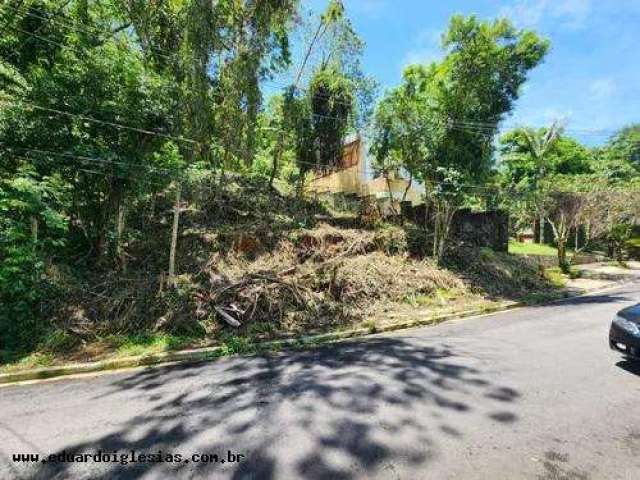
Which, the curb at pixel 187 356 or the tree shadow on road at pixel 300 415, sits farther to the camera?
the curb at pixel 187 356

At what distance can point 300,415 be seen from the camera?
411cm

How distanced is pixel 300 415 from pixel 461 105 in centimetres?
1271

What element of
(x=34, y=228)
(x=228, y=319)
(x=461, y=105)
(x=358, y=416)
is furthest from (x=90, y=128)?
(x=461, y=105)

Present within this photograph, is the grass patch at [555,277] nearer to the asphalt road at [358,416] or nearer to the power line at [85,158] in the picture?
the asphalt road at [358,416]

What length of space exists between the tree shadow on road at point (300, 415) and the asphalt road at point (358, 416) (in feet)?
0.06

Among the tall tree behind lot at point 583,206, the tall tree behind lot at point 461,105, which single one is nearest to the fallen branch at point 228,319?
the tall tree behind lot at point 461,105

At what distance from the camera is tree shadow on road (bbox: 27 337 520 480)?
128 inches

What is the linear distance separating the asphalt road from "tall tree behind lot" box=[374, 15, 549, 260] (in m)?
8.24

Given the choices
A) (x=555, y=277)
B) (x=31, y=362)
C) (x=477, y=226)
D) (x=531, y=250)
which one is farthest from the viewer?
(x=531, y=250)

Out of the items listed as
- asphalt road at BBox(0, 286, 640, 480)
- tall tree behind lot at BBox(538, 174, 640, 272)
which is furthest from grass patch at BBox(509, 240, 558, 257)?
asphalt road at BBox(0, 286, 640, 480)

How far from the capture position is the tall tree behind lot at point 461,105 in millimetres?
13266

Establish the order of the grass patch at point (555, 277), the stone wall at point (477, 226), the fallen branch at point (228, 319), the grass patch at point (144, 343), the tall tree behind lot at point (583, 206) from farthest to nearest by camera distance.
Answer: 1. the tall tree behind lot at point (583, 206)
2. the stone wall at point (477, 226)
3. the grass patch at point (555, 277)
4. the fallen branch at point (228, 319)
5. the grass patch at point (144, 343)

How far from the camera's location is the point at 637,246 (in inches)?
973

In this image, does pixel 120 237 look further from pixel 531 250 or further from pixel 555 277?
pixel 531 250
